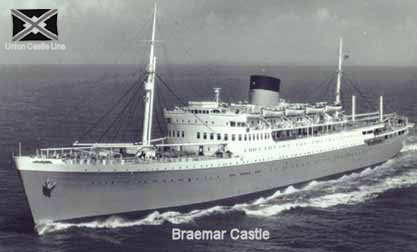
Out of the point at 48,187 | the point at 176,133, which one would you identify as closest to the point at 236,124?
the point at 176,133

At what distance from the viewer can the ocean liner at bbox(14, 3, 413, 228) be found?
28.2 metres

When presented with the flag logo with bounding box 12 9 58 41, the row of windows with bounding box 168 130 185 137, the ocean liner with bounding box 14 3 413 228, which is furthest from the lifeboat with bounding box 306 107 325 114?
the flag logo with bounding box 12 9 58 41

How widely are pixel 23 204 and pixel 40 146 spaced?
622 inches

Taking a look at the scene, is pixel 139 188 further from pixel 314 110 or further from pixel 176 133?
pixel 314 110

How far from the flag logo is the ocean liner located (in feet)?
23.3

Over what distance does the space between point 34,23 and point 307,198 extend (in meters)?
19.9

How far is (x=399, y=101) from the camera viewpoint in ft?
285

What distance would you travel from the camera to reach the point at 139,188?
29391 mm

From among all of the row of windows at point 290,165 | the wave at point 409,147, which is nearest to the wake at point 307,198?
the row of windows at point 290,165

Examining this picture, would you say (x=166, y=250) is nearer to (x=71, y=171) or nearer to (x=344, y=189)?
(x=71, y=171)

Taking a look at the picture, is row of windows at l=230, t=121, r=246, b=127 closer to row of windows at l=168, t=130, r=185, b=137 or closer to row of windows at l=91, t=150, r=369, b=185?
row of windows at l=91, t=150, r=369, b=185

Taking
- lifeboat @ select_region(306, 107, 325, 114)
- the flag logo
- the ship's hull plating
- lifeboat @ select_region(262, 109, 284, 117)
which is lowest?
the ship's hull plating

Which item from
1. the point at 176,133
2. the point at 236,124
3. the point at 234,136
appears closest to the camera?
the point at 234,136

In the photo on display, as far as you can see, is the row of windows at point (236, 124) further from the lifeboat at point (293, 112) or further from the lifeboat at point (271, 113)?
the lifeboat at point (293, 112)
